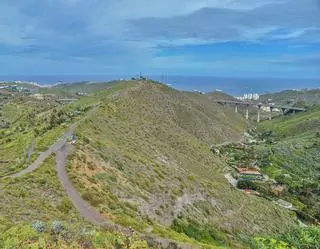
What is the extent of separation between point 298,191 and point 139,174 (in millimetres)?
47707

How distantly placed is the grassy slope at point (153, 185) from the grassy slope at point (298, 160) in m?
16.5

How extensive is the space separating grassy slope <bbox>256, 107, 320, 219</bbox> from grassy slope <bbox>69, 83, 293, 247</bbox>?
54.2ft

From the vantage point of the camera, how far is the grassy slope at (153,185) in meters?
30.8

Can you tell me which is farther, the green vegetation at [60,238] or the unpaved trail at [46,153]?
the unpaved trail at [46,153]

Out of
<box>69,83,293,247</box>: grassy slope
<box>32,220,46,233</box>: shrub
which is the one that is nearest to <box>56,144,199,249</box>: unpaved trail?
<box>69,83,293,247</box>: grassy slope

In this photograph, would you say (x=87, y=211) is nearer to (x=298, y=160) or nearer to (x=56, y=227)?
(x=56, y=227)

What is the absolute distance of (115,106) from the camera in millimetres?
76938

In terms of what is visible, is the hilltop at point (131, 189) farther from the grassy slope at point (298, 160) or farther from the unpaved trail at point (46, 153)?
the grassy slope at point (298, 160)

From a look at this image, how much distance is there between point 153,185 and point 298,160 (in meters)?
78.6

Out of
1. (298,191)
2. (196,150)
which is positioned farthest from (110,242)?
(298,191)

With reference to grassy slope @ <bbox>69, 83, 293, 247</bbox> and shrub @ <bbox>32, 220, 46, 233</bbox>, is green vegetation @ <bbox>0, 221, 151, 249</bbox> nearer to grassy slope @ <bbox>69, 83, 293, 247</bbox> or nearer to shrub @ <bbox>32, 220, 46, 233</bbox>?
shrub @ <bbox>32, 220, 46, 233</bbox>

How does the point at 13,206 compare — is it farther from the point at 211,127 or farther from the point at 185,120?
the point at 211,127

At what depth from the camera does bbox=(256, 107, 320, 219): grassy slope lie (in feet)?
249

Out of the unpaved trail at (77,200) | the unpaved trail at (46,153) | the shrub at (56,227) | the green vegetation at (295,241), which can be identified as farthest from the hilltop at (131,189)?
the green vegetation at (295,241)
